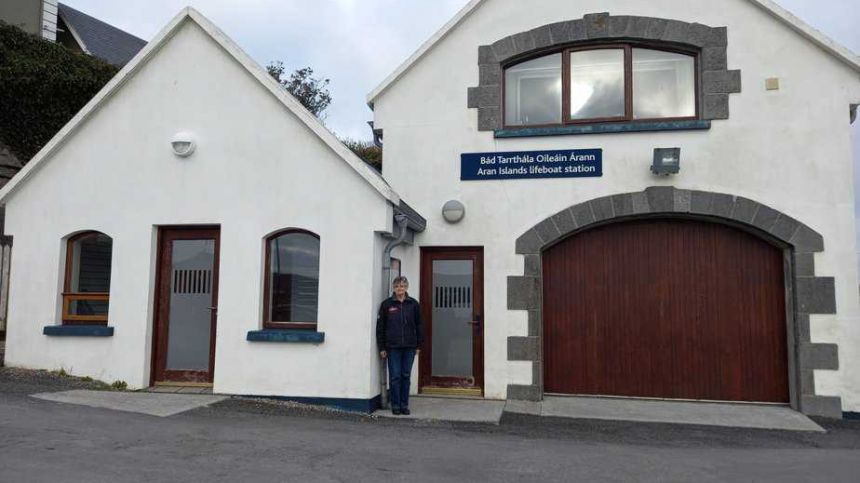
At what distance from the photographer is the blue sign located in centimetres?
952

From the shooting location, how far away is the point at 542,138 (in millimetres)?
9695

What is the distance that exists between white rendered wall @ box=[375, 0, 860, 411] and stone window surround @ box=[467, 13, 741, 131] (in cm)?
12

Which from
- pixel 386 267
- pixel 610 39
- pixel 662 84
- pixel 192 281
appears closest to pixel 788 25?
pixel 662 84

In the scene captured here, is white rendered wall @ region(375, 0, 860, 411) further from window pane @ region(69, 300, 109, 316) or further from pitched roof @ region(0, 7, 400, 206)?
window pane @ region(69, 300, 109, 316)

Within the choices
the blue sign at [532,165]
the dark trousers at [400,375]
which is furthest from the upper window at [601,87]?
the dark trousers at [400,375]

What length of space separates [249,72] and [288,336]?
3.61 metres

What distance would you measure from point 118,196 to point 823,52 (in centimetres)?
992

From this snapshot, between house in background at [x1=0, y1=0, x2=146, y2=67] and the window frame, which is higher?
house in background at [x1=0, y1=0, x2=146, y2=67]

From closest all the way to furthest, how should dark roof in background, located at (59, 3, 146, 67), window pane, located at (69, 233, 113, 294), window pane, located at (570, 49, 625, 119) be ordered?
window pane, located at (69, 233, 113, 294)
window pane, located at (570, 49, 625, 119)
dark roof in background, located at (59, 3, 146, 67)

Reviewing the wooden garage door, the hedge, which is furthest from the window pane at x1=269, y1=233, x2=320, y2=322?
the hedge

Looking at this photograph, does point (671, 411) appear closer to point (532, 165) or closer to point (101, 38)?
point (532, 165)

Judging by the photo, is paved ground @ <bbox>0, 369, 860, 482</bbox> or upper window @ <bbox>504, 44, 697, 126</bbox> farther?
upper window @ <bbox>504, 44, 697, 126</bbox>

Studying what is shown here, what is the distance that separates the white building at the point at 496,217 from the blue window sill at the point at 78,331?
53mm

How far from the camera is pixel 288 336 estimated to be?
852cm
